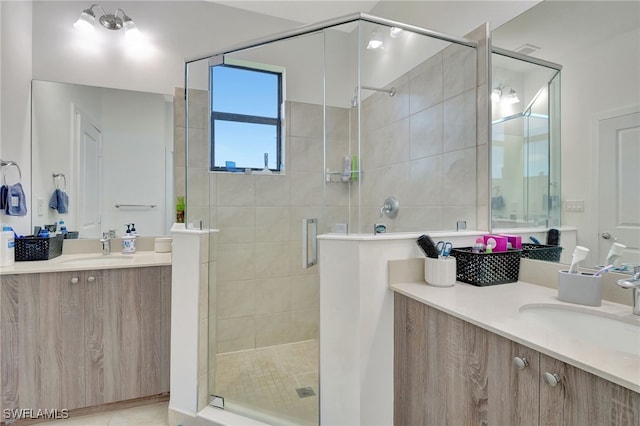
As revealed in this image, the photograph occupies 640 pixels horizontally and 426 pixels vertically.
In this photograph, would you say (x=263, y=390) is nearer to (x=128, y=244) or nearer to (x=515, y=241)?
(x=128, y=244)

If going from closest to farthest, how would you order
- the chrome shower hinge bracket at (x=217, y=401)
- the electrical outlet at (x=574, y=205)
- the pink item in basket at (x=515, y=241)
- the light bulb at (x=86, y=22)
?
1. the electrical outlet at (x=574, y=205)
2. the pink item in basket at (x=515, y=241)
3. the chrome shower hinge bracket at (x=217, y=401)
4. the light bulb at (x=86, y=22)

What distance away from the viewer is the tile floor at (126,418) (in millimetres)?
1672

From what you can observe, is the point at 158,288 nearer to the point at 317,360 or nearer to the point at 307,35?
the point at 317,360

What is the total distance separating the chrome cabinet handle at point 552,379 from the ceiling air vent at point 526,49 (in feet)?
4.49

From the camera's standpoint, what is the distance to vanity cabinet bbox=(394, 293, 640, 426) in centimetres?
69

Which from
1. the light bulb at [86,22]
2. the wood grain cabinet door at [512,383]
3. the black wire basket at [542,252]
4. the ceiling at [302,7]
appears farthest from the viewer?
the ceiling at [302,7]

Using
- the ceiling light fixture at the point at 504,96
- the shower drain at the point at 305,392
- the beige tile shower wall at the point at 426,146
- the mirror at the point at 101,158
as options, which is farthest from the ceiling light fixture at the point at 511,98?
the mirror at the point at 101,158

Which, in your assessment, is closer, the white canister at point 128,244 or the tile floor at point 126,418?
the tile floor at point 126,418

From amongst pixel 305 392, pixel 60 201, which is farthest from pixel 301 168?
pixel 60 201

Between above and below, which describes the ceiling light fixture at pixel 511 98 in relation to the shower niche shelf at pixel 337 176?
above

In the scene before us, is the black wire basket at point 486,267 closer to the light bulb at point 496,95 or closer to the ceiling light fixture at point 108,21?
the light bulb at point 496,95

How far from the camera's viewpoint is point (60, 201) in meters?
2.09

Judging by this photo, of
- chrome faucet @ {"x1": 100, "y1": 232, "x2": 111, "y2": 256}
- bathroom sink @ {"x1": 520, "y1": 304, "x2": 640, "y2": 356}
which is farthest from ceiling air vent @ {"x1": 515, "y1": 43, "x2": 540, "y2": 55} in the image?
chrome faucet @ {"x1": 100, "y1": 232, "x2": 111, "y2": 256}

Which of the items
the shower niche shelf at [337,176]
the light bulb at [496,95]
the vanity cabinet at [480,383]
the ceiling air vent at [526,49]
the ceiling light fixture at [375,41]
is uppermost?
the ceiling light fixture at [375,41]
